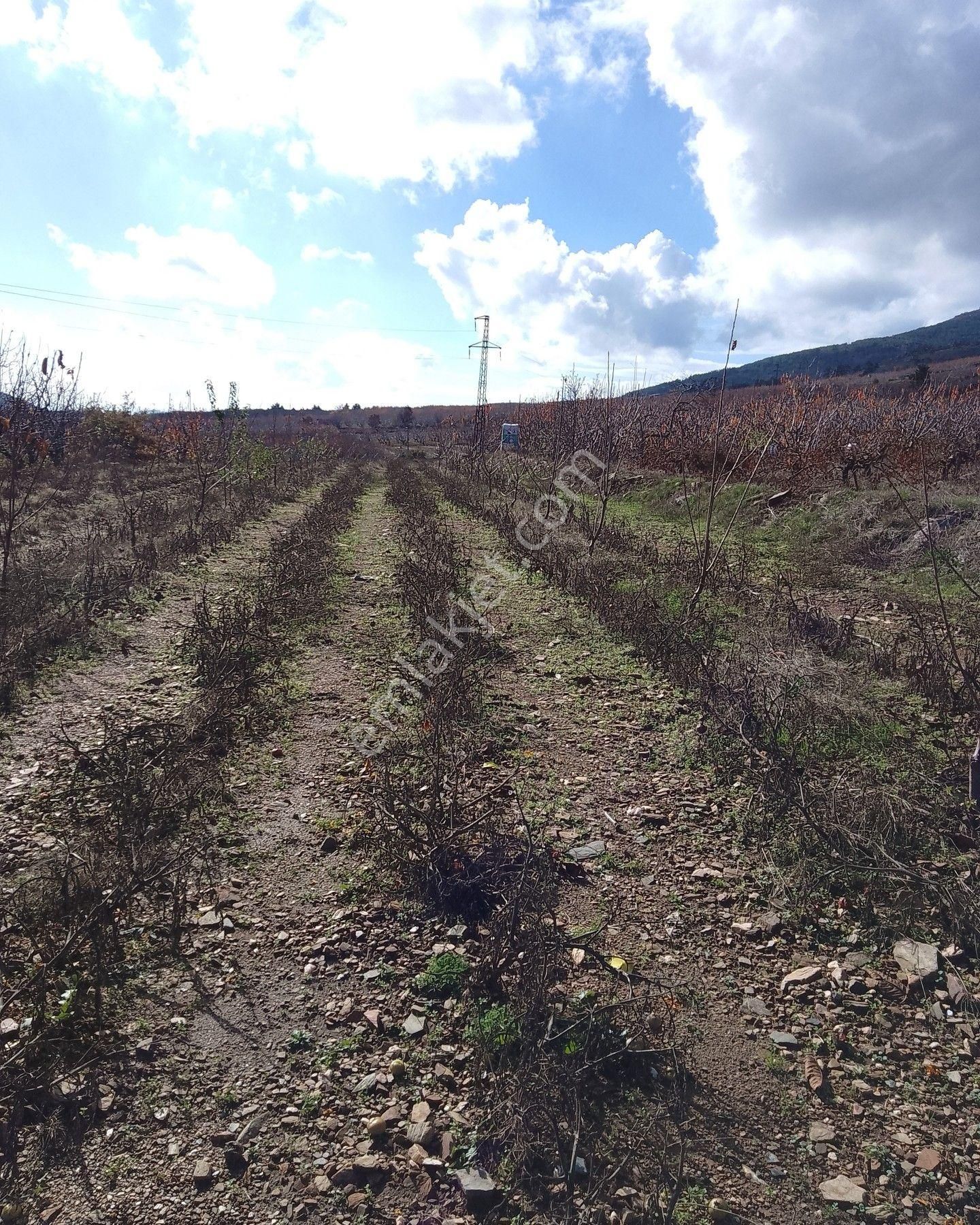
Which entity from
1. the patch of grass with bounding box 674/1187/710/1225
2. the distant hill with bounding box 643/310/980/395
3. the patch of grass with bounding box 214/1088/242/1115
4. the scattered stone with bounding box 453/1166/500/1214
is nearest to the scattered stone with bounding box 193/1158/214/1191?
the patch of grass with bounding box 214/1088/242/1115

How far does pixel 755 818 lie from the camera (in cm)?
361

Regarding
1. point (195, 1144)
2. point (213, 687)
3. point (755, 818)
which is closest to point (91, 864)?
point (195, 1144)

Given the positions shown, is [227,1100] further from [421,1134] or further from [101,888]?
[101,888]

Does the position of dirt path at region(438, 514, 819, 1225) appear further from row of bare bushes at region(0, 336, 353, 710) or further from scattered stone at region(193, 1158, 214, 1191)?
row of bare bushes at region(0, 336, 353, 710)

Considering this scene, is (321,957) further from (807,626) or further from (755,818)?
(807,626)

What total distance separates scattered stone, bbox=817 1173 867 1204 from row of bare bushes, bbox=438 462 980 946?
1.25 metres

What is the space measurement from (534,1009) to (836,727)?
10.1 feet

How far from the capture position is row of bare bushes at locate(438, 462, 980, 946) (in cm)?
314

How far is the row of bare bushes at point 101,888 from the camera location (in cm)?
212

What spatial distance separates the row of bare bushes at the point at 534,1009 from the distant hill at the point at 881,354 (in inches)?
2815

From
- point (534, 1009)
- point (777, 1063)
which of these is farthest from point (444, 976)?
point (777, 1063)

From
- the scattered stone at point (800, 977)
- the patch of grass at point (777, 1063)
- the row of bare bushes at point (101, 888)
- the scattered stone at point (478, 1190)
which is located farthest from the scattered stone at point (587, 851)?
the row of bare bushes at point (101, 888)

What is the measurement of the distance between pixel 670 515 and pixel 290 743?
11.8m

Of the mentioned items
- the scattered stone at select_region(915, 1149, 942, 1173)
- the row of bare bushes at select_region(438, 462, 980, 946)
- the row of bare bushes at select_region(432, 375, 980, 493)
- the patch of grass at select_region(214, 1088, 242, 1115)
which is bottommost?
the patch of grass at select_region(214, 1088, 242, 1115)
